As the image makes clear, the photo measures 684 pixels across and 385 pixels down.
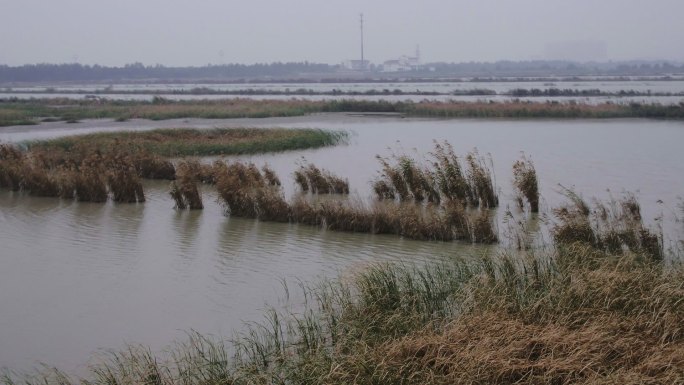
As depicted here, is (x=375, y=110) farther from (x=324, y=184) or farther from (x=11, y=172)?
(x=11, y=172)

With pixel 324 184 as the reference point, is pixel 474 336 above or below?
above

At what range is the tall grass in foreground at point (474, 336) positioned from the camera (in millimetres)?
6191

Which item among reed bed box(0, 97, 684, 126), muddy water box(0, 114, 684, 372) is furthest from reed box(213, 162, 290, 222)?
reed bed box(0, 97, 684, 126)

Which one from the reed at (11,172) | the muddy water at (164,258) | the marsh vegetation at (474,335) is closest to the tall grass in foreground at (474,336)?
the marsh vegetation at (474,335)

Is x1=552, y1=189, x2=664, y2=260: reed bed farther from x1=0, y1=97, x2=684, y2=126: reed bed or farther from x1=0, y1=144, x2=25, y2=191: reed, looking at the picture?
x1=0, y1=97, x2=684, y2=126: reed bed

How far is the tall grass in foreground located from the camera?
6.19m

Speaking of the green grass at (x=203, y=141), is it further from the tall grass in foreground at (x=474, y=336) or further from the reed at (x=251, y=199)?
the tall grass in foreground at (x=474, y=336)

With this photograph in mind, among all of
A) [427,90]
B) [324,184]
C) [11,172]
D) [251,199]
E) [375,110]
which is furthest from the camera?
[427,90]

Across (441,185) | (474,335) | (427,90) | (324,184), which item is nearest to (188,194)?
(324,184)

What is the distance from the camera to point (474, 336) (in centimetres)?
677

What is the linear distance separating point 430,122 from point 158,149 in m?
20.2

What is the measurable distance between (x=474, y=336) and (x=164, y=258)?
7.64 m

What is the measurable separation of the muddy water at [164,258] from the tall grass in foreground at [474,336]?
1.00 metres

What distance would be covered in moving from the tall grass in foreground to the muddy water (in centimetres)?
100
